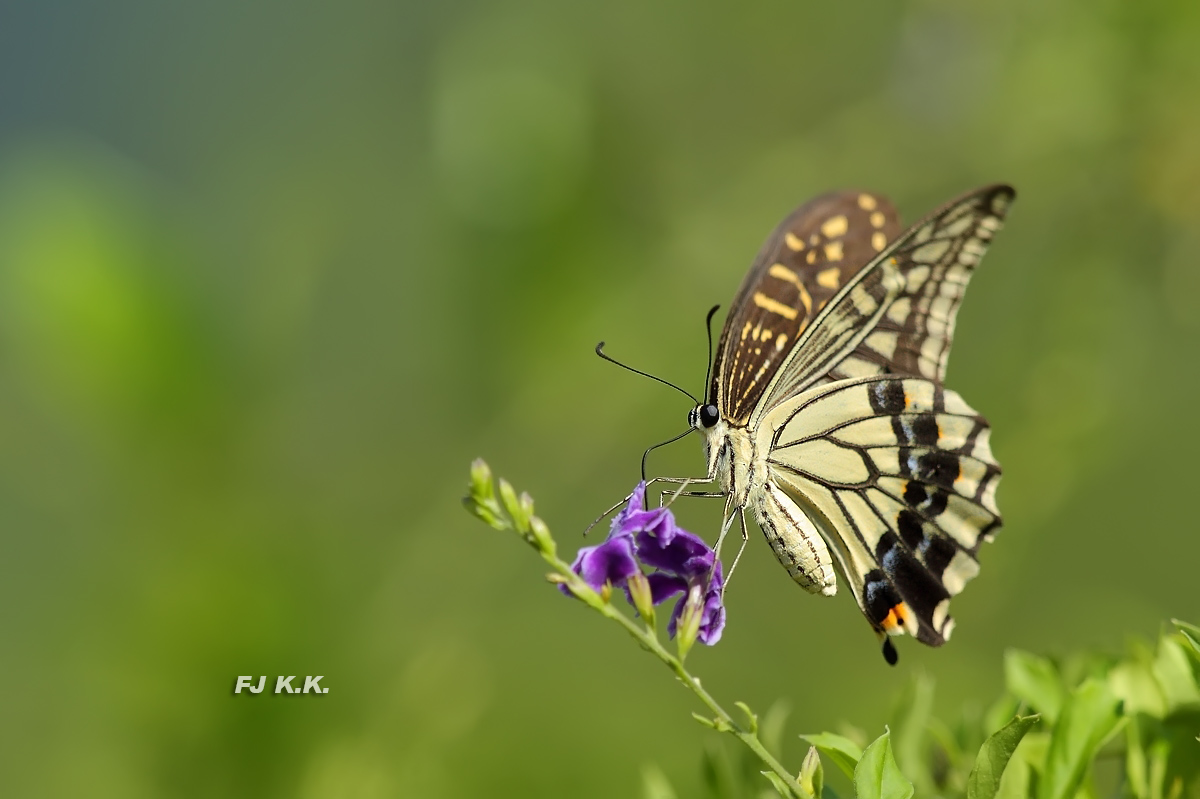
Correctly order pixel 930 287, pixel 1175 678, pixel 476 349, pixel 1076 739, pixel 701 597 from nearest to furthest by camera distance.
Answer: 1. pixel 1076 739
2. pixel 1175 678
3. pixel 701 597
4. pixel 930 287
5. pixel 476 349

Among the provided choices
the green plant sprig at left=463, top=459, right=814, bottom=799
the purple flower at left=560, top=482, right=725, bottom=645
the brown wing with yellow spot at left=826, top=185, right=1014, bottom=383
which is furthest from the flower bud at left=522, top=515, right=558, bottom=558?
the brown wing with yellow spot at left=826, top=185, right=1014, bottom=383

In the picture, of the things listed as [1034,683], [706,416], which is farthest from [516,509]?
[1034,683]

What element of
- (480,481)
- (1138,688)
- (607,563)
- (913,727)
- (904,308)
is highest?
(904,308)

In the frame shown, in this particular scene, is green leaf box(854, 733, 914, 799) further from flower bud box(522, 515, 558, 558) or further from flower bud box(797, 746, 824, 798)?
flower bud box(522, 515, 558, 558)

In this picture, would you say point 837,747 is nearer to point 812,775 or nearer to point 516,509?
point 812,775

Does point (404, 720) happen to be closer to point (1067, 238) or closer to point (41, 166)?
point (41, 166)
